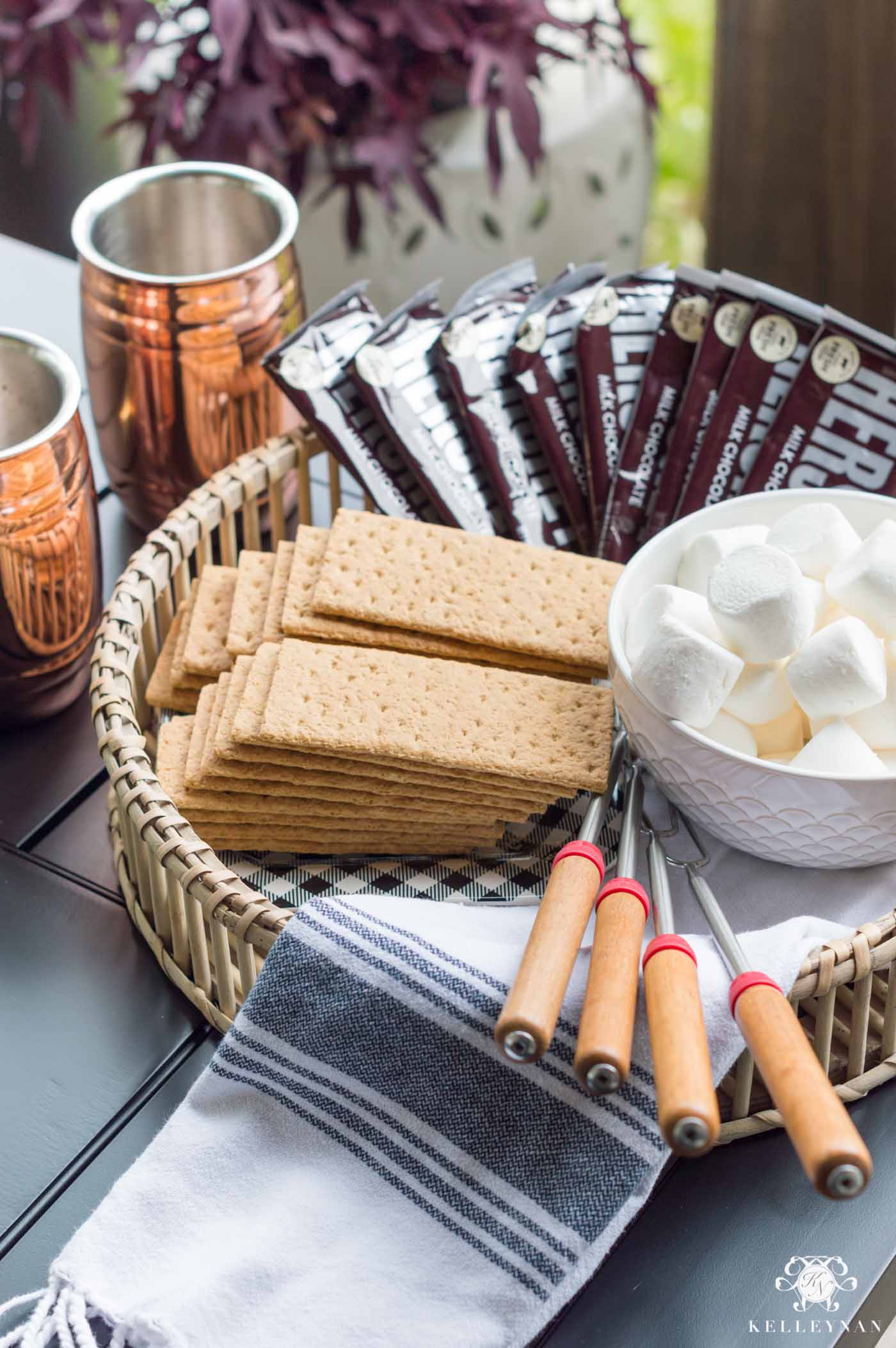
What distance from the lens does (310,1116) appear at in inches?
24.8

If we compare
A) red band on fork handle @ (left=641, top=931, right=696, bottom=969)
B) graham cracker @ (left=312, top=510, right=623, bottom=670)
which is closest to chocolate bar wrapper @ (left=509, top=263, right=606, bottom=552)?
graham cracker @ (left=312, top=510, right=623, bottom=670)

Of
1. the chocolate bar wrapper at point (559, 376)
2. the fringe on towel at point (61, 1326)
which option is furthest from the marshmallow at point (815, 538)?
the fringe on towel at point (61, 1326)

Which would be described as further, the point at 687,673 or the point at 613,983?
the point at 687,673

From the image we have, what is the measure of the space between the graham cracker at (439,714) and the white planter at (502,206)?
111 centimetres

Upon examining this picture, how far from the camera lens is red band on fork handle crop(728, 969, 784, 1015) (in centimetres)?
57

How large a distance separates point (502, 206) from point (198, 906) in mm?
1325

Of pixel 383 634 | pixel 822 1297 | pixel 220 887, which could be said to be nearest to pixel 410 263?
pixel 383 634

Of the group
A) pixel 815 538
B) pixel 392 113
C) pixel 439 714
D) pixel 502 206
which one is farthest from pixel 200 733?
pixel 502 206

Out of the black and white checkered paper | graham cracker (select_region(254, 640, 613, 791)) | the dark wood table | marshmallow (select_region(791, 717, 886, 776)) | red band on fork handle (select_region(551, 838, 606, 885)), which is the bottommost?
the dark wood table

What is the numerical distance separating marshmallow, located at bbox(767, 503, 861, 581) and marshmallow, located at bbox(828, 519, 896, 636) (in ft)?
0.05

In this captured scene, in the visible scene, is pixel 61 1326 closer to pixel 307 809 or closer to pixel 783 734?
pixel 307 809

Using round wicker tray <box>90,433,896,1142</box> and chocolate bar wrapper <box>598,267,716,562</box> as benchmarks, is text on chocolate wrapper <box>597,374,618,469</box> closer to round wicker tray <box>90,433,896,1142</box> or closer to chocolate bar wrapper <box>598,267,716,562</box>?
chocolate bar wrapper <box>598,267,716,562</box>

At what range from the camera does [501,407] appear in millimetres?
950

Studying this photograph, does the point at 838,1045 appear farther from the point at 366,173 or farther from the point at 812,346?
the point at 366,173
